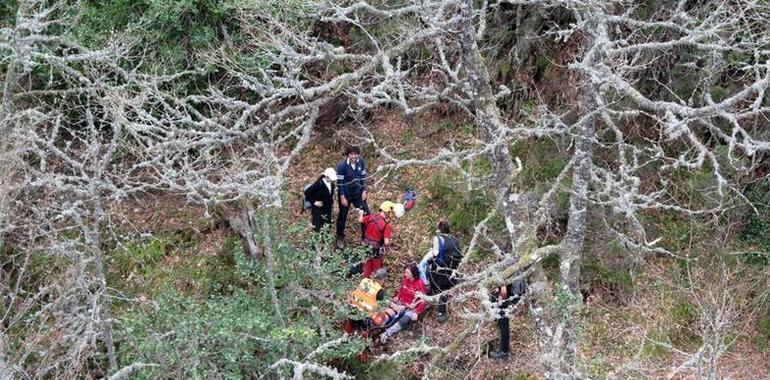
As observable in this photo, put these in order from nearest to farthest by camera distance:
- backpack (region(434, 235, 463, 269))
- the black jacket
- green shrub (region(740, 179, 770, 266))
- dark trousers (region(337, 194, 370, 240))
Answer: backpack (region(434, 235, 463, 269))
green shrub (region(740, 179, 770, 266))
the black jacket
dark trousers (region(337, 194, 370, 240))

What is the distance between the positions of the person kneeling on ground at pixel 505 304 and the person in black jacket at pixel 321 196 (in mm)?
2779

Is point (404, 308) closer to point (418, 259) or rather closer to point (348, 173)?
point (418, 259)

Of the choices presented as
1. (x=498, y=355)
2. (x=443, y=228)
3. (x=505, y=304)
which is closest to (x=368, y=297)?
(x=443, y=228)

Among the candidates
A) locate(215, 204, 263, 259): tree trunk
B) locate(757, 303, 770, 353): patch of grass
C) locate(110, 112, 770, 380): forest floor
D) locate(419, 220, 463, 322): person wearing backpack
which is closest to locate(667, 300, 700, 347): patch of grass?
locate(110, 112, 770, 380): forest floor

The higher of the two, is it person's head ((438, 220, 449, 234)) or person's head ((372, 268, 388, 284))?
person's head ((438, 220, 449, 234))

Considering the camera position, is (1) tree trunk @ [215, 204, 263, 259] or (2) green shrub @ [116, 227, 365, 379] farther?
(1) tree trunk @ [215, 204, 263, 259]

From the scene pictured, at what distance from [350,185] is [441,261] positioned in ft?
7.06

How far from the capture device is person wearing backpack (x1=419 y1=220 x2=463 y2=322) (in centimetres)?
939

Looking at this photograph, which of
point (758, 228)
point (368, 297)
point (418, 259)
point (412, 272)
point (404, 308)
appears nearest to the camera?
point (368, 297)

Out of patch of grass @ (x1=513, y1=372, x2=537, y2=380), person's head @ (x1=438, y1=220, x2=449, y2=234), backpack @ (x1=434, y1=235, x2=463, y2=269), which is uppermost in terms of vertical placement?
person's head @ (x1=438, y1=220, x2=449, y2=234)

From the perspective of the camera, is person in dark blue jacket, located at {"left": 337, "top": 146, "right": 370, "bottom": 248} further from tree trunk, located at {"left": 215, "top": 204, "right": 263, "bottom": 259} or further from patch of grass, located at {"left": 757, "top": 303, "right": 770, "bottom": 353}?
patch of grass, located at {"left": 757, "top": 303, "right": 770, "bottom": 353}

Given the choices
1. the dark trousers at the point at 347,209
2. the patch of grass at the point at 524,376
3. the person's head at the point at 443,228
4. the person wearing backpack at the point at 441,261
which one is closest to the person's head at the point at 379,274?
the person wearing backpack at the point at 441,261

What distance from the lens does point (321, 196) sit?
1066cm

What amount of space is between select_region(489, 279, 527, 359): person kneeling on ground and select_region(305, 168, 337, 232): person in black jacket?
9.12 feet
